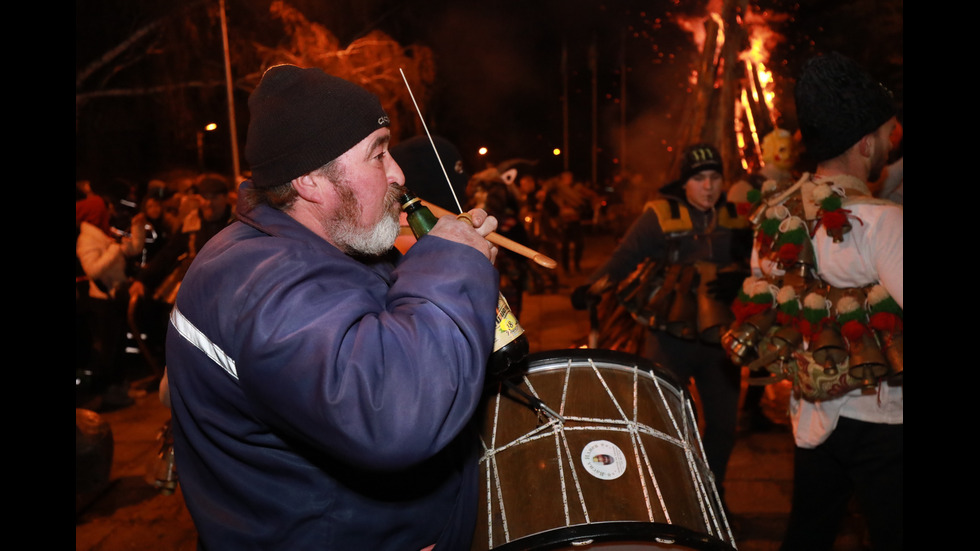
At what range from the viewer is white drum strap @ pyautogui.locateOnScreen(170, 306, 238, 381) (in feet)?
4.64

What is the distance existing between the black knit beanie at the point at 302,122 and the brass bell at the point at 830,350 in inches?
77.6

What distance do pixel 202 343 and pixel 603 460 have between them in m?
1.04

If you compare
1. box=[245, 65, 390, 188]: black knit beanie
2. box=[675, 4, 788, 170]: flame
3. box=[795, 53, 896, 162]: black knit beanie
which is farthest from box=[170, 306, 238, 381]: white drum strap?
box=[675, 4, 788, 170]: flame

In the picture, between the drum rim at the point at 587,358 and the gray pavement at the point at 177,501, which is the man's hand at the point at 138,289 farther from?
the drum rim at the point at 587,358

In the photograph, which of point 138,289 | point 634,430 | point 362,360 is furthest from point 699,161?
point 138,289

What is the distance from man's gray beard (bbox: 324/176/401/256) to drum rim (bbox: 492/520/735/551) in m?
0.80

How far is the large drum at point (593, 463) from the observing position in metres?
1.66

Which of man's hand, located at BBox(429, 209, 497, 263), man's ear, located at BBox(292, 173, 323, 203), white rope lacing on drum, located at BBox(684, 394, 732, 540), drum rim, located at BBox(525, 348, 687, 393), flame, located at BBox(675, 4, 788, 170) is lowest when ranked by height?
white rope lacing on drum, located at BBox(684, 394, 732, 540)

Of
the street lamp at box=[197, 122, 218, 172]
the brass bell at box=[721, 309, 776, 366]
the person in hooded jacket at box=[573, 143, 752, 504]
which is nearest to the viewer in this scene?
the brass bell at box=[721, 309, 776, 366]

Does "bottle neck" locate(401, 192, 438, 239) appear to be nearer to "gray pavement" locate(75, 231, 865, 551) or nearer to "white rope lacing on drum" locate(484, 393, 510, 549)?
"white rope lacing on drum" locate(484, 393, 510, 549)

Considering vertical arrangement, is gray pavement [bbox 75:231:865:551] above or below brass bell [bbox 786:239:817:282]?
below

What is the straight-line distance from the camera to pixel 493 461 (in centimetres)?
194

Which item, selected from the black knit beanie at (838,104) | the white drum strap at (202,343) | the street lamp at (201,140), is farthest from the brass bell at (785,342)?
the street lamp at (201,140)

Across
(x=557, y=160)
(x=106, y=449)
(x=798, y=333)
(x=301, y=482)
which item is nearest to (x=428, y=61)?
(x=106, y=449)
